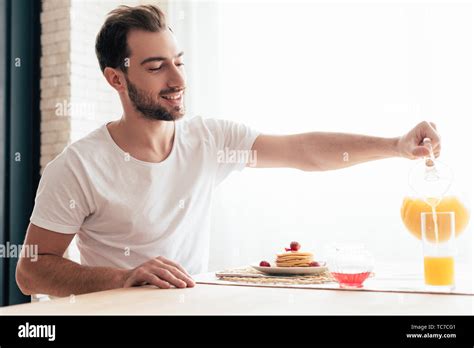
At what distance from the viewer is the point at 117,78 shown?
226 cm

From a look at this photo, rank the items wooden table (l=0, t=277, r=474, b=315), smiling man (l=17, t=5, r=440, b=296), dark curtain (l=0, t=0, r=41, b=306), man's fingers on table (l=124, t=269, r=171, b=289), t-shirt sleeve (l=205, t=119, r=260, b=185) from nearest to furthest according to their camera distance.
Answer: wooden table (l=0, t=277, r=474, b=315) → man's fingers on table (l=124, t=269, r=171, b=289) → smiling man (l=17, t=5, r=440, b=296) → t-shirt sleeve (l=205, t=119, r=260, b=185) → dark curtain (l=0, t=0, r=41, b=306)

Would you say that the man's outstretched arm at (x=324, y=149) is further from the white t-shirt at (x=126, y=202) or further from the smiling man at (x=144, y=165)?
the white t-shirt at (x=126, y=202)

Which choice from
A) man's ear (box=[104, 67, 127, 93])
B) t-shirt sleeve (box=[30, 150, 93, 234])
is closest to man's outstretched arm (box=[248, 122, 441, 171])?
man's ear (box=[104, 67, 127, 93])

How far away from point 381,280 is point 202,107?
8.59 ft

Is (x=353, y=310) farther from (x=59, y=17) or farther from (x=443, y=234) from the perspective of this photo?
(x=59, y=17)

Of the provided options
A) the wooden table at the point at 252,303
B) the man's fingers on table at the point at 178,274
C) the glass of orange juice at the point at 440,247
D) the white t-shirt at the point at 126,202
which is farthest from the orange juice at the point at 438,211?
the white t-shirt at the point at 126,202

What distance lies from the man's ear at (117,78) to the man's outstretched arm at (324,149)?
1.77 feet

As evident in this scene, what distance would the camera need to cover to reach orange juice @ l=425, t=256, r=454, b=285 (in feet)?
4.34

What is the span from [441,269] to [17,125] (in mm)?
3182

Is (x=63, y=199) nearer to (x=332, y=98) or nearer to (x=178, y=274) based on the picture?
(x=178, y=274)

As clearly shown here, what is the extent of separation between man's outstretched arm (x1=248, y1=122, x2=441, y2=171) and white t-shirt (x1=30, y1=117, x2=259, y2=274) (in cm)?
24

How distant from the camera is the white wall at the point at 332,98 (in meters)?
3.19
